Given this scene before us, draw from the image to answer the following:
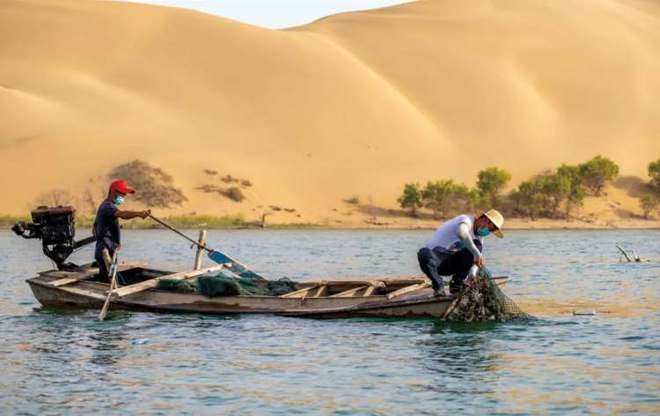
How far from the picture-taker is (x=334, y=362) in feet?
57.3

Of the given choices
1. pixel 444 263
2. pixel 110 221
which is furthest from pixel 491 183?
pixel 444 263

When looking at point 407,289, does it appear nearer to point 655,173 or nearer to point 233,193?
A: point 233,193

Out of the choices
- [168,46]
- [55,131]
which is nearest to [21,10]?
[168,46]

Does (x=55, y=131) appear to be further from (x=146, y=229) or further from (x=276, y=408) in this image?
(x=276, y=408)

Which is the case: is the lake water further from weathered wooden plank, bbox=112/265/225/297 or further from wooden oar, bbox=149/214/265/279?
wooden oar, bbox=149/214/265/279

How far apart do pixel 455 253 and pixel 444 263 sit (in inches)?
10.2

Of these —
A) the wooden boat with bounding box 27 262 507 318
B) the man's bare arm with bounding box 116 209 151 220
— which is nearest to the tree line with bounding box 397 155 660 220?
the wooden boat with bounding box 27 262 507 318

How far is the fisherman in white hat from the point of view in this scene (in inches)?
784

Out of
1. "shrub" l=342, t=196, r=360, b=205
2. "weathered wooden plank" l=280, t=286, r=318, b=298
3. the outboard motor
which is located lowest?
"weathered wooden plank" l=280, t=286, r=318, b=298

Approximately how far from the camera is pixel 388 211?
79625 millimetres

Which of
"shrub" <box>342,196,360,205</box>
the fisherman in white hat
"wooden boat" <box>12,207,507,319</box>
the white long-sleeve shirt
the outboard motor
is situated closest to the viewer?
the white long-sleeve shirt

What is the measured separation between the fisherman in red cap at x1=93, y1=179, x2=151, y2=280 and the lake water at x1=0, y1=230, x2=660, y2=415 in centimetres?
107

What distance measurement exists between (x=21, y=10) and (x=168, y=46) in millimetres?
17864

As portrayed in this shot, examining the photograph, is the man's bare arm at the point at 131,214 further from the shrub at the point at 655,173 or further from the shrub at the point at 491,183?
the shrub at the point at 655,173
